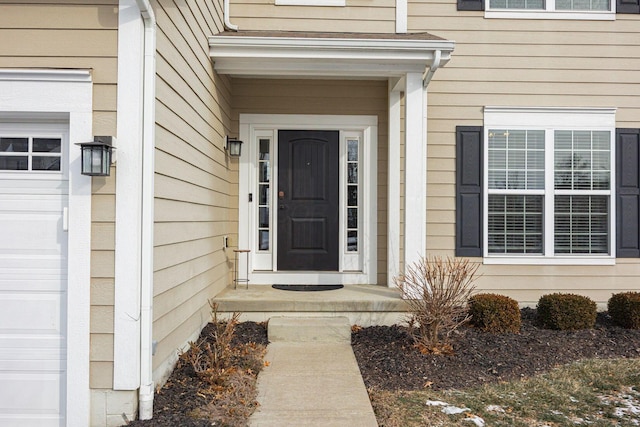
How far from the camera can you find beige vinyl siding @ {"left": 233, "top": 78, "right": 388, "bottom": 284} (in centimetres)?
581

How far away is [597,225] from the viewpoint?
18.7 feet

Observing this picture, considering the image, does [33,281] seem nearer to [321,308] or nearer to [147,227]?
[147,227]

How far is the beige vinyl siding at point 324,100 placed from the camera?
581 cm

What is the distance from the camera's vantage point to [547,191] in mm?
5617

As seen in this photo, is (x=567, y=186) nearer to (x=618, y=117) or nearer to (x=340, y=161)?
(x=618, y=117)

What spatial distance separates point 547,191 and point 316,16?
3379 millimetres

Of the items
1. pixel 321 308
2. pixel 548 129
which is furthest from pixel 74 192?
pixel 548 129

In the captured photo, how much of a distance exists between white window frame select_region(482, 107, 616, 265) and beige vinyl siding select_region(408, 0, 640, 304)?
0.28 feet

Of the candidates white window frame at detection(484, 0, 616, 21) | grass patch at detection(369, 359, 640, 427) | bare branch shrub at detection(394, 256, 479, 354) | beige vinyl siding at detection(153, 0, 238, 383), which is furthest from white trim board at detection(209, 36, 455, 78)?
grass patch at detection(369, 359, 640, 427)

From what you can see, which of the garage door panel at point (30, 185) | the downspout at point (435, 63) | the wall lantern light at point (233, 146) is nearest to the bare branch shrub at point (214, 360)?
the garage door panel at point (30, 185)

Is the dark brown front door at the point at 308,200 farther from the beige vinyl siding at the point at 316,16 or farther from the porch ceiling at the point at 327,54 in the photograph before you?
the beige vinyl siding at the point at 316,16

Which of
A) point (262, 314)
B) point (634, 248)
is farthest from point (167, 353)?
point (634, 248)

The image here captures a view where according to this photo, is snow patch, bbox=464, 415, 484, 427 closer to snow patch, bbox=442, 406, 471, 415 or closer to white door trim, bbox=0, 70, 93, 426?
snow patch, bbox=442, 406, 471, 415

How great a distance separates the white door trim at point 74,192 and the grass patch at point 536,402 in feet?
5.96
